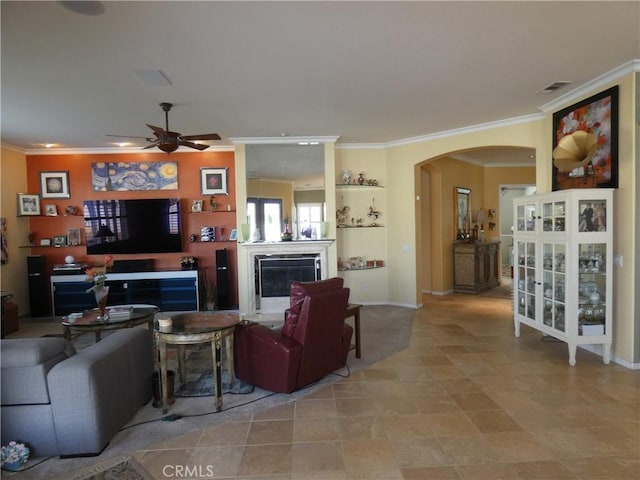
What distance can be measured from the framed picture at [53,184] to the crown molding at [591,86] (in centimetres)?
771

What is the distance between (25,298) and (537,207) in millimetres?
8079

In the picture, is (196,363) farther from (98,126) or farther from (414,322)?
(98,126)

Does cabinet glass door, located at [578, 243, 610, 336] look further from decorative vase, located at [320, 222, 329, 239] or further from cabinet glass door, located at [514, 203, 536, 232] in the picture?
decorative vase, located at [320, 222, 329, 239]

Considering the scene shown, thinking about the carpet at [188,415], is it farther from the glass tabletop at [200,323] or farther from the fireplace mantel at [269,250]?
the fireplace mantel at [269,250]

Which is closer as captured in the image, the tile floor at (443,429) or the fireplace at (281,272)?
the tile floor at (443,429)

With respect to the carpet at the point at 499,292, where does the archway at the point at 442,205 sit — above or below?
above

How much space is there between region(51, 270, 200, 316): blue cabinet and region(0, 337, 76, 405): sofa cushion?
411cm

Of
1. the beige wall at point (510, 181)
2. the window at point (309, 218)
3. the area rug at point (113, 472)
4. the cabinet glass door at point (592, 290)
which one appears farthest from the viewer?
the window at point (309, 218)

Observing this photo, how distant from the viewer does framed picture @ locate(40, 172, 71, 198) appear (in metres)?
6.72

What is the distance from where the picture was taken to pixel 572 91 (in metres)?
4.28

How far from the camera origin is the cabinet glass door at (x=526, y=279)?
455 centimetres

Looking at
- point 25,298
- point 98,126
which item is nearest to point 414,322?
point 98,126

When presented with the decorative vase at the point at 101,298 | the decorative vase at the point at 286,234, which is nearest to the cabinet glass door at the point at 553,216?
the decorative vase at the point at 286,234

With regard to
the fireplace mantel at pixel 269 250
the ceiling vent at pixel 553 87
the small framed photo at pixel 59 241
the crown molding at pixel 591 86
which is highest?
the ceiling vent at pixel 553 87
